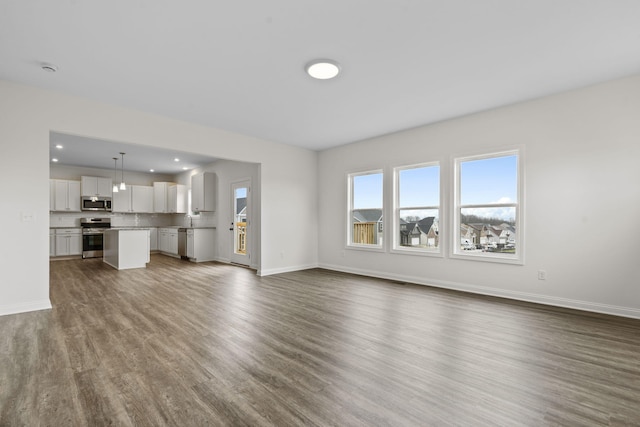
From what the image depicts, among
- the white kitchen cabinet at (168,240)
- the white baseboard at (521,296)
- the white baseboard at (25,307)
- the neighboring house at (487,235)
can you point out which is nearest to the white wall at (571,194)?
the white baseboard at (521,296)

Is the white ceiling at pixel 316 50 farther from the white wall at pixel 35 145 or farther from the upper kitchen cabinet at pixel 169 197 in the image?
the upper kitchen cabinet at pixel 169 197

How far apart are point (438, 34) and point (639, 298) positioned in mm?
3680

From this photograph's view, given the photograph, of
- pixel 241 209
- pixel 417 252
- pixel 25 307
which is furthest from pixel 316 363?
pixel 241 209

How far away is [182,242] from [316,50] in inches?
290

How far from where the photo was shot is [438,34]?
104 inches

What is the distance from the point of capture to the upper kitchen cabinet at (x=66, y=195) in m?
8.38

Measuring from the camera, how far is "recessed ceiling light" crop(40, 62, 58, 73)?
3134 mm

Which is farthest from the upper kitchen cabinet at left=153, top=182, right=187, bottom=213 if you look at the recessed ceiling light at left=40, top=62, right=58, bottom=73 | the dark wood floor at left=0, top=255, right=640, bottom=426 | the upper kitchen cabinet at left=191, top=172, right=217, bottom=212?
the recessed ceiling light at left=40, top=62, right=58, bottom=73

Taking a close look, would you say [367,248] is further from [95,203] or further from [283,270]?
[95,203]

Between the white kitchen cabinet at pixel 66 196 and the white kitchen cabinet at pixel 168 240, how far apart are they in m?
2.32

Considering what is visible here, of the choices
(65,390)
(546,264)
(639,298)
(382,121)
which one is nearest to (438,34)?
(382,121)

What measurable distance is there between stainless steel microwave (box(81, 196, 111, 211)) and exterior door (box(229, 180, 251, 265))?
14.6ft

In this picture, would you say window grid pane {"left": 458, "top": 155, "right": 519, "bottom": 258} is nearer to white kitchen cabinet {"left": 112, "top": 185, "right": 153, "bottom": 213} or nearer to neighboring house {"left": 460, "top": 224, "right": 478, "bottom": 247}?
neighboring house {"left": 460, "top": 224, "right": 478, "bottom": 247}

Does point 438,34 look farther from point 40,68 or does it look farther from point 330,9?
point 40,68
